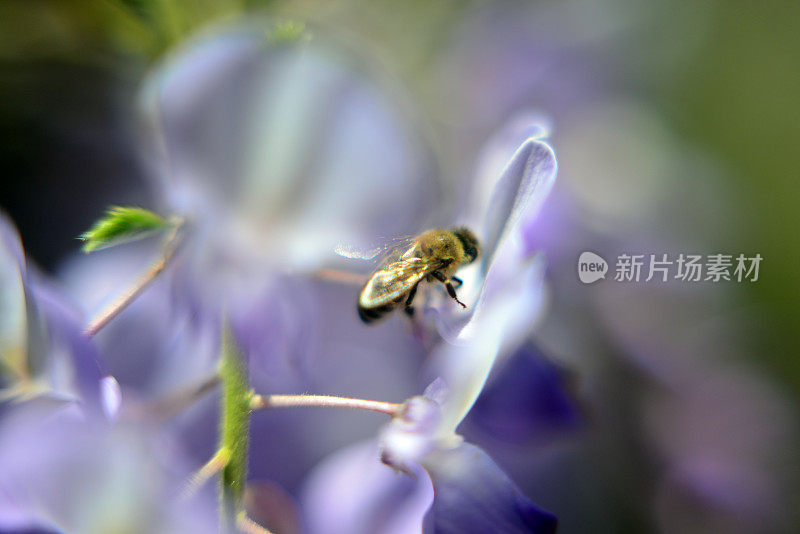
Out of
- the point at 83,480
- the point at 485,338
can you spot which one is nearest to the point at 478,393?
the point at 485,338

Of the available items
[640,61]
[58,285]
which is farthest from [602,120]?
[58,285]

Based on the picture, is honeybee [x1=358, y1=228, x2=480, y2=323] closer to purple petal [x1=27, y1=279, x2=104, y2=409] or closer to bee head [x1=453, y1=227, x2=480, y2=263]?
bee head [x1=453, y1=227, x2=480, y2=263]

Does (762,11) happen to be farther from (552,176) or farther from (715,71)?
(552,176)

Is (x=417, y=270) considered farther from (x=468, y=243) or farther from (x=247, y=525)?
(x=247, y=525)

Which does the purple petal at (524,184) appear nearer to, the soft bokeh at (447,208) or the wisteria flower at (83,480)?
the soft bokeh at (447,208)

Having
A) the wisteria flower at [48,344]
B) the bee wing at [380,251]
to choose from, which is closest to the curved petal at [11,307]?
the wisteria flower at [48,344]

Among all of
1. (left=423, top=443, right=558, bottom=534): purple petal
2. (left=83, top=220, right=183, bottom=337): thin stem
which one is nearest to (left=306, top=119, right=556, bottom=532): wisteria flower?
(left=423, top=443, right=558, bottom=534): purple petal
